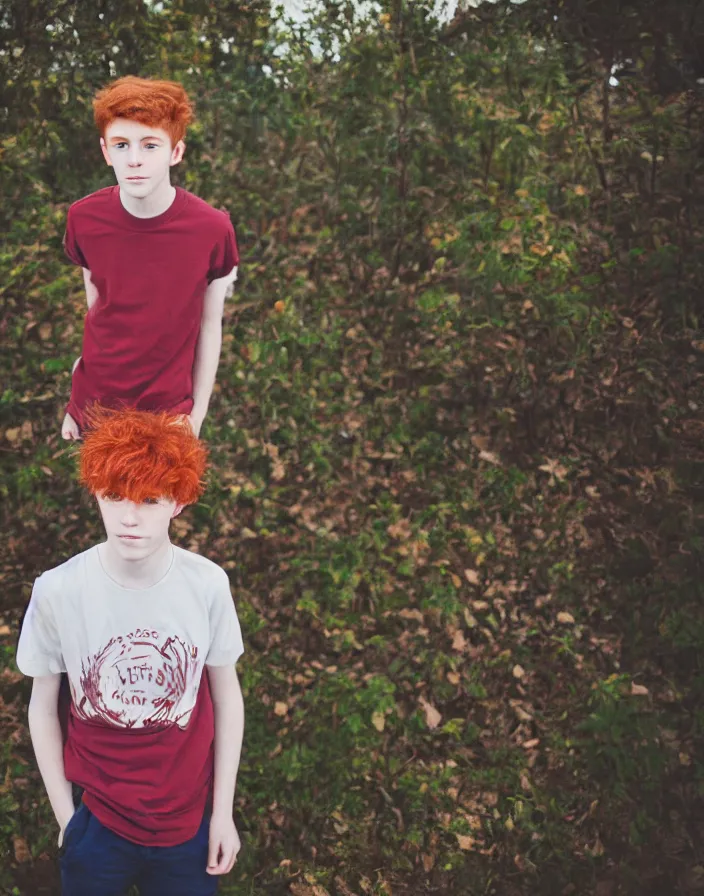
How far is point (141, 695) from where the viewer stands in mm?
2271

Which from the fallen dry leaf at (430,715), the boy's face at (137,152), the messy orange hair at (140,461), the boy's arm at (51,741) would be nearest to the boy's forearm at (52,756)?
the boy's arm at (51,741)

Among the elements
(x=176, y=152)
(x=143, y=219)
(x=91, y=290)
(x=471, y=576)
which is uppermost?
(x=176, y=152)

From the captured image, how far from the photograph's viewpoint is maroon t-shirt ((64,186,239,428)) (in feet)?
7.76

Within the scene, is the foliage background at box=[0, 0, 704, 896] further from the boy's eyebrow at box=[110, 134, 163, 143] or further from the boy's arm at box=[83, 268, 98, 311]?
the boy's eyebrow at box=[110, 134, 163, 143]

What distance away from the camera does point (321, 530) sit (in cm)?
339

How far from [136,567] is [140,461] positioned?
23 centimetres

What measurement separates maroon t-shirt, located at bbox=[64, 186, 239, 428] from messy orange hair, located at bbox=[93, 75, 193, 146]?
7.3 inches

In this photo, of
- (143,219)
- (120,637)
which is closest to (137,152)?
(143,219)

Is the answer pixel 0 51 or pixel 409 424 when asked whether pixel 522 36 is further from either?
pixel 0 51

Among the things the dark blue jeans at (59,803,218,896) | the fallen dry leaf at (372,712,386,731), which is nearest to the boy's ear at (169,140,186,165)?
the dark blue jeans at (59,803,218,896)

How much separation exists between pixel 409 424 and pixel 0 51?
1.62m

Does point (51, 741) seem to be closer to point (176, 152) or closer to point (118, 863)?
point (118, 863)

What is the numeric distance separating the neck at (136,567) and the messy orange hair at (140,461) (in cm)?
12

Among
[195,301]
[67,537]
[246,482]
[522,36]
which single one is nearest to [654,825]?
[246,482]
